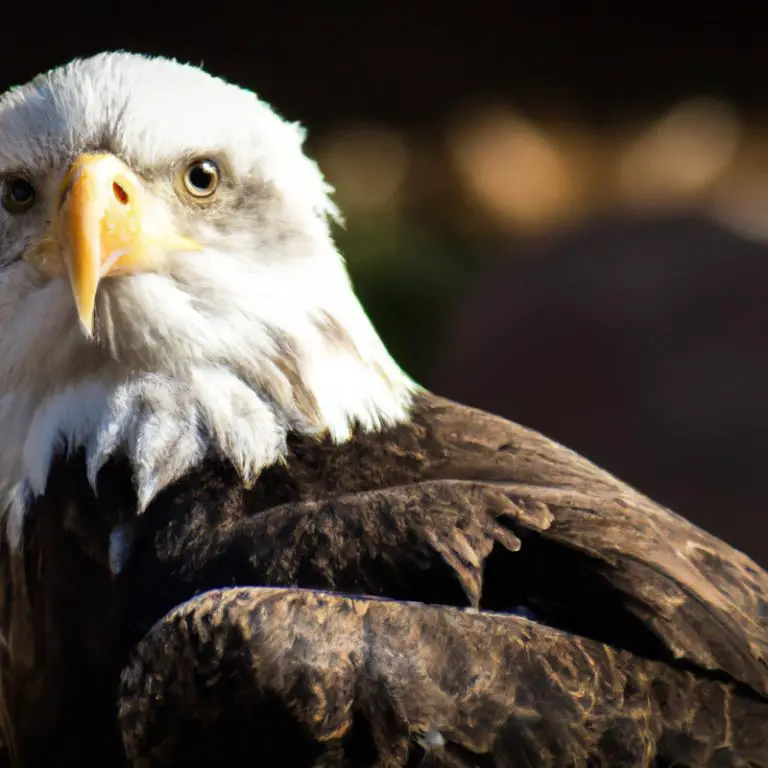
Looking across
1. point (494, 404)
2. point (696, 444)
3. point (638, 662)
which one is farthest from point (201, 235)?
point (494, 404)

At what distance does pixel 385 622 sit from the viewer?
2801 mm

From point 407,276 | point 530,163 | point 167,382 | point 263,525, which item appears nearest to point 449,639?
point 263,525

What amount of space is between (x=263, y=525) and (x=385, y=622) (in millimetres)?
411

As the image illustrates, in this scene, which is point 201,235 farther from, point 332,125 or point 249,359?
point 332,125

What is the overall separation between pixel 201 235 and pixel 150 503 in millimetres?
618

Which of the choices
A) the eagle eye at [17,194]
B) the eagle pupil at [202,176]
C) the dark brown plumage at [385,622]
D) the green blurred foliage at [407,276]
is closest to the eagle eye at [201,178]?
the eagle pupil at [202,176]

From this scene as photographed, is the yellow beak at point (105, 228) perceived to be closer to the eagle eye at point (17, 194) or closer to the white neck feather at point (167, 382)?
the white neck feather at point (167, 382)

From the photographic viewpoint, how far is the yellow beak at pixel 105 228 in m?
3.06

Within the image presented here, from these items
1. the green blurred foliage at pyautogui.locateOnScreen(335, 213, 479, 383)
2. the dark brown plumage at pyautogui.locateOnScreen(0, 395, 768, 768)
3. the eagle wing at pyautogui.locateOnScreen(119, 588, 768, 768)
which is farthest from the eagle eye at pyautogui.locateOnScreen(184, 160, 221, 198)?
the green blurred foliage at pyautogui.locateOnScreen(335, 213, 479, 383)

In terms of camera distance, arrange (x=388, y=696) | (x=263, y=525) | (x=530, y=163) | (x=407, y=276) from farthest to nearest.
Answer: (x=530, y=163) → (x=407, y=276) → (x=263, y=525) → (x=388, y=696)

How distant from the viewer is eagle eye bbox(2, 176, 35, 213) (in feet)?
11.0

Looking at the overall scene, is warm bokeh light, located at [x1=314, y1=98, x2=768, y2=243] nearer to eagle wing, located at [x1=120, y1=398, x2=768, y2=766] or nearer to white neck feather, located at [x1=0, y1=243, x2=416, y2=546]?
white neck feather, located at [x1=0, y1=243, x2=416, y2=546]

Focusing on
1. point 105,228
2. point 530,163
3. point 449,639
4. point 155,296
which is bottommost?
point 530,163

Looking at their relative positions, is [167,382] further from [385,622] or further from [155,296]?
[385,622]
